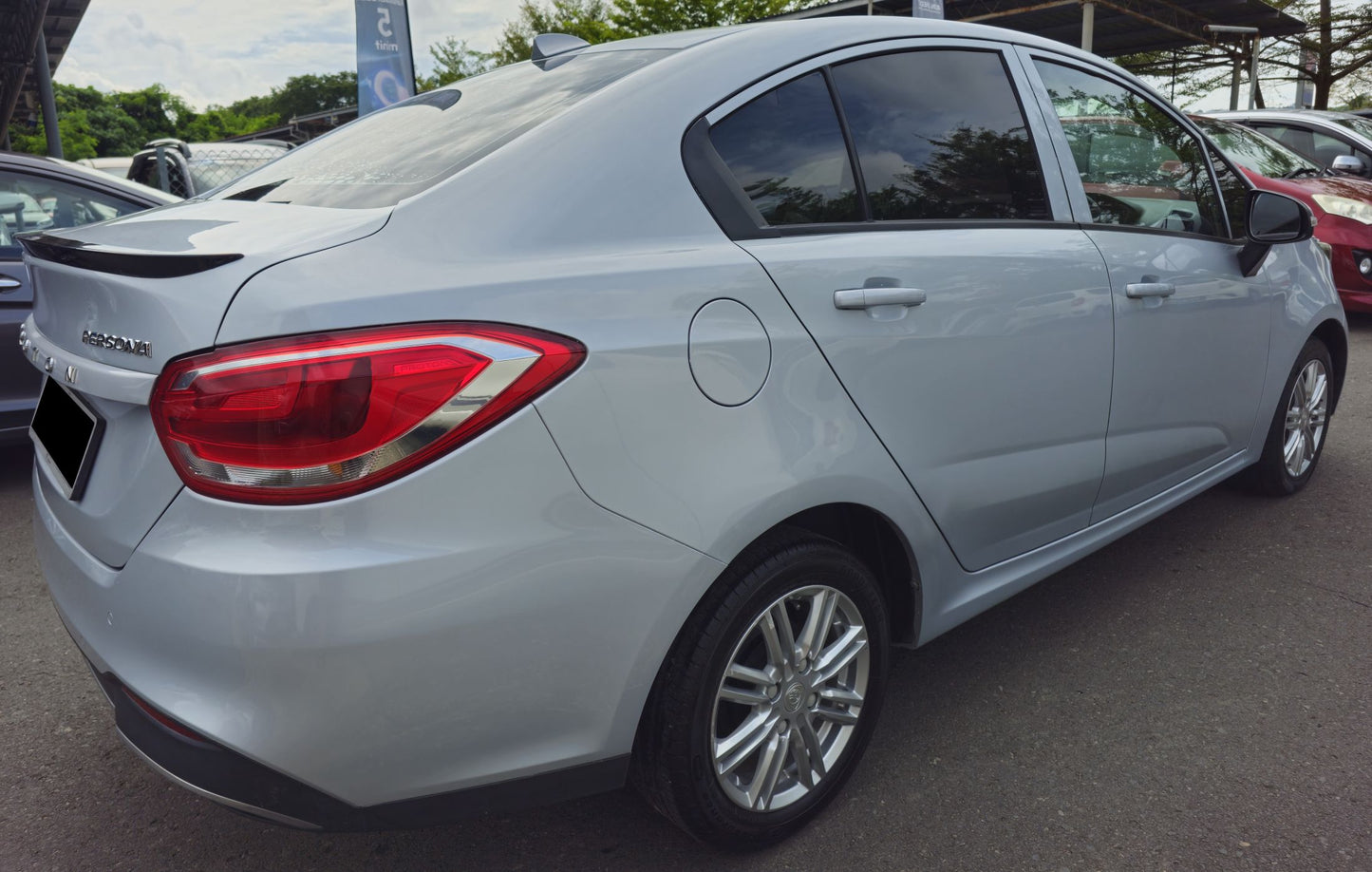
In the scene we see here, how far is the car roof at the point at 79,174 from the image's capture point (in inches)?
187

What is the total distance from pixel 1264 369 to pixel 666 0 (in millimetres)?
25788

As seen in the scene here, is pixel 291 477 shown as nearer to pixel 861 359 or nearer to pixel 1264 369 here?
pixel 861 359

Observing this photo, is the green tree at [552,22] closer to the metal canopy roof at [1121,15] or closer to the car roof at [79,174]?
the metal canopy roof at [1121,15]

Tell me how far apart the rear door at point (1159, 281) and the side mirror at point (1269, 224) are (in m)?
0.05

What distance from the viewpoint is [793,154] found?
2105 mm

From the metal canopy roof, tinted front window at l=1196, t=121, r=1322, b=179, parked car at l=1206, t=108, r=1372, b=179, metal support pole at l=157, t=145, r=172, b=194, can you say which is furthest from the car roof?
A: the metal canopy roof

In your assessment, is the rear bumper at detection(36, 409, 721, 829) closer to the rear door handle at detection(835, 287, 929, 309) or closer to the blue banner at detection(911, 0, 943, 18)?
the rear door handle at detection(835, 287, 929, 309)

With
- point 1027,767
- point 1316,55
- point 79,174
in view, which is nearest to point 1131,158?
point 1027,767

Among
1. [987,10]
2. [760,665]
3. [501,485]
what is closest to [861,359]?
[760,665]

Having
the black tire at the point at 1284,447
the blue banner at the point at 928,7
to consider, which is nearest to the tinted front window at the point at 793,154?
the black tire at the point at 1284,447

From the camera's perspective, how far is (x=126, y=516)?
5.33ft

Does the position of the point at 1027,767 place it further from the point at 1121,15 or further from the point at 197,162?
the point at 1121,15

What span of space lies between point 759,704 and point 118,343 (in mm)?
1290

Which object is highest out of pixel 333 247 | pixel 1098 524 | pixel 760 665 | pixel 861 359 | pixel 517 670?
pixel 333 247
